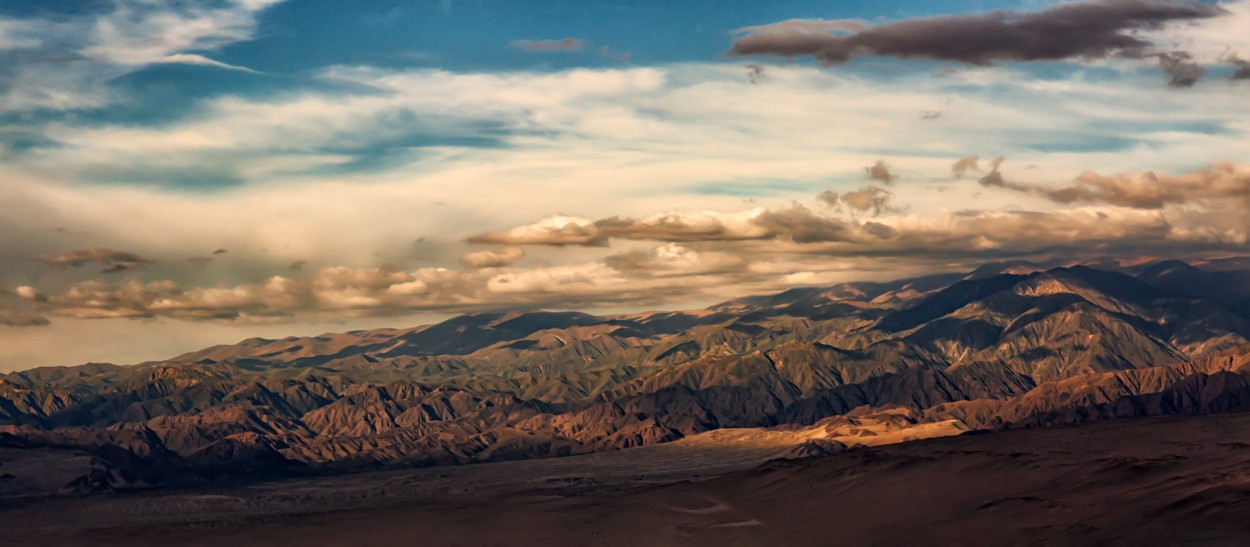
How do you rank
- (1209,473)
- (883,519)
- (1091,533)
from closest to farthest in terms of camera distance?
(1091,533) → (1209,473) → (883,519)

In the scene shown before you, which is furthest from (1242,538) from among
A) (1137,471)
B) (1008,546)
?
(1137,471)

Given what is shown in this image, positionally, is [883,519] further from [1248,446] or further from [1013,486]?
[1248,446]

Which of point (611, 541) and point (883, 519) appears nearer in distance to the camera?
point (883, 519)

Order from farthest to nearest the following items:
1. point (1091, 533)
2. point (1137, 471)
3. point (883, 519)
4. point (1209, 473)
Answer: point (883, 519) < point (1137, 471) < point (1209, 473) < point (1091, 533)

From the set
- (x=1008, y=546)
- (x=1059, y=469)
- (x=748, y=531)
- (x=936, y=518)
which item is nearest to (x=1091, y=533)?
(x=1008, y=546)

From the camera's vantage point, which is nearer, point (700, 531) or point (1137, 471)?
point (1137, 471)

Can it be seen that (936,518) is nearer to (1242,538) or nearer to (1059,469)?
(1059,469)

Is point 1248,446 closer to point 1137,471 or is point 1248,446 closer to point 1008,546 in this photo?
point 1137,471

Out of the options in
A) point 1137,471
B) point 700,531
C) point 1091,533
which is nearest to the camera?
point 1091,533

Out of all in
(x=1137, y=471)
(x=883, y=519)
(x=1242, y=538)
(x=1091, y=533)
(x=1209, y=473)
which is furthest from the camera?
(x=883, y=519)
